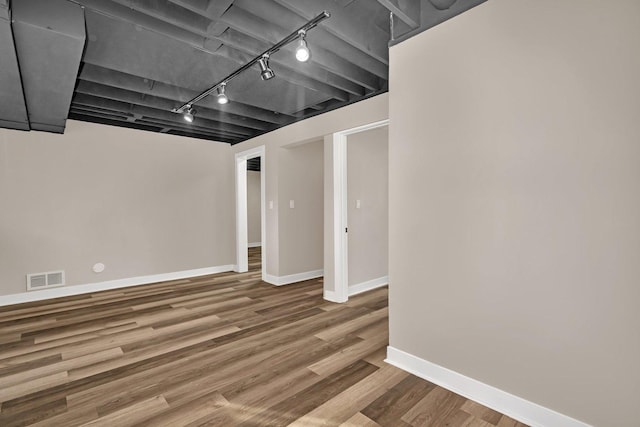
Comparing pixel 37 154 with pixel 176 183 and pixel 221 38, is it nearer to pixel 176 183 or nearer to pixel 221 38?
pixel 176 183

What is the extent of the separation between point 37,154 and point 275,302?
3.70m

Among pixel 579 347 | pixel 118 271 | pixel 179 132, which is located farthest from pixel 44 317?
pixel 579 347

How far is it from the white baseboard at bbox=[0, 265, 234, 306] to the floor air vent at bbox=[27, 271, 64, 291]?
0.07 metres

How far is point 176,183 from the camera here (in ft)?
16.6

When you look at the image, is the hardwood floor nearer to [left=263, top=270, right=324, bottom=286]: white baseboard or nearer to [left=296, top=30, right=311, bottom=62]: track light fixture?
[left=263, top=270, right=324, bottom=286]: white baseboard

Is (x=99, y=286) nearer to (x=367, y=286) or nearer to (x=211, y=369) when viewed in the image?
(x=211, y=369)

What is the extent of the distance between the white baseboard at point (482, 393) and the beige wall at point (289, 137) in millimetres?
1846

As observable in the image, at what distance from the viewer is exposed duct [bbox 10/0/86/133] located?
75.9 inches

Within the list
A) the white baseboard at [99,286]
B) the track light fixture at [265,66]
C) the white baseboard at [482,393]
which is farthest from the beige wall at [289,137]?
the white baseboard at [482,393]

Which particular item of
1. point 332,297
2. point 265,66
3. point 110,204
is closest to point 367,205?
point 332,297

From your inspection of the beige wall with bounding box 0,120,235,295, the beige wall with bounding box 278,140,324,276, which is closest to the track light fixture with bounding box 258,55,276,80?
the beige wall with bounding box 278,140,324,276

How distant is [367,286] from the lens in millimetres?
4211

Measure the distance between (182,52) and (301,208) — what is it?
276 cm

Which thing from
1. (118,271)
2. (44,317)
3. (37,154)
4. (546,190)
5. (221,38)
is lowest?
(44,317)
